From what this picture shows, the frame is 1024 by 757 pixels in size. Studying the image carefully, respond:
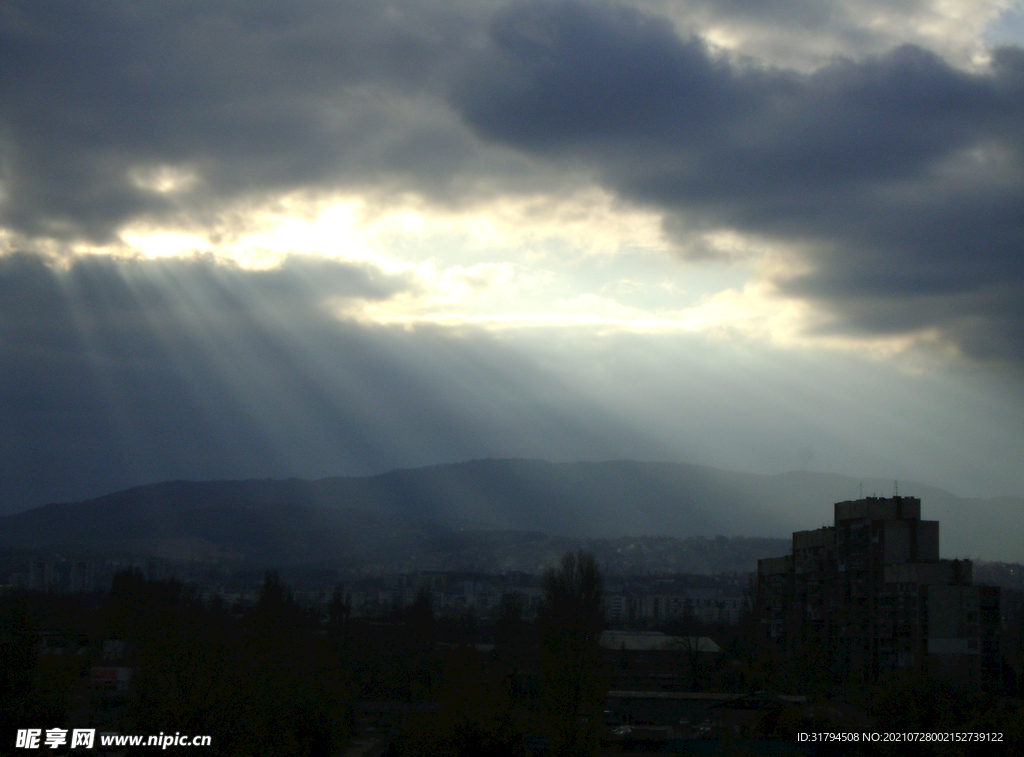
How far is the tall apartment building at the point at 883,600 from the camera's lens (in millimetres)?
34750

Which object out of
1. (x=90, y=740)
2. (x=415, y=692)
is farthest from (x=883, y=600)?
(x=90, y=740)

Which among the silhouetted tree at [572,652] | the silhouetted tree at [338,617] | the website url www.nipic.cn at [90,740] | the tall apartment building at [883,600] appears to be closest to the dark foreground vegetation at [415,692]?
the silhouetted tree at [572,652]

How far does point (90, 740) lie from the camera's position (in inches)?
581

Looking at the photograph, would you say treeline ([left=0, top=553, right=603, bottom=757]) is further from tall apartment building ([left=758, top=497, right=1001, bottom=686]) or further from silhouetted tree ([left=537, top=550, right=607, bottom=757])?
tall apartment building ([left=758, top=497, right=1001, bottom=686])

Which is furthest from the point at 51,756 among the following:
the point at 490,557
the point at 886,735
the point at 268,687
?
the point at 490,557

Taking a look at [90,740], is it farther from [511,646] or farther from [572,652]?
[511,646]

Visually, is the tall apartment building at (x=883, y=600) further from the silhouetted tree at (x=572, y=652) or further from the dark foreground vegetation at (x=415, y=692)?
the silhouetted tree at (x=572, y=652)

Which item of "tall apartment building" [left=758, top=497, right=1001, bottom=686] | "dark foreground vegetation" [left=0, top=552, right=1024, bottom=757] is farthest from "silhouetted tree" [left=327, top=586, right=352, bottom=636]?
"tall apartment building" [left=758, top=497, right=1001, bottom=686]

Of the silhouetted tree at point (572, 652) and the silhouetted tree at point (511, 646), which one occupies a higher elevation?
the silhouetted tree at point (572, 652)

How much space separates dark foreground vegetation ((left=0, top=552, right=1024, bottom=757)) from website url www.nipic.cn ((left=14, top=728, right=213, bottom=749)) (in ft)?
0.74

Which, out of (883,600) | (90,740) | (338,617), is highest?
(883,600)

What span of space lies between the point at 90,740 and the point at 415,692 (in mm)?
18580

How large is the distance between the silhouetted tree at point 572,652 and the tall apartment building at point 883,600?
12872mm

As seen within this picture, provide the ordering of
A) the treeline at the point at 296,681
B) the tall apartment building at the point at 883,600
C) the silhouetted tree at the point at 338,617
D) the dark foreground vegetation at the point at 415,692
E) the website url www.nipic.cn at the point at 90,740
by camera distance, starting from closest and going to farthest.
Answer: the website url www.nipic.cn at the point at 90,740
the treeline at the point at 296,681
the dark foreground vegetation at the point at 415,692
the tall apartment building at the point at 883,600
the silhouetted tree at the point at 338,617
